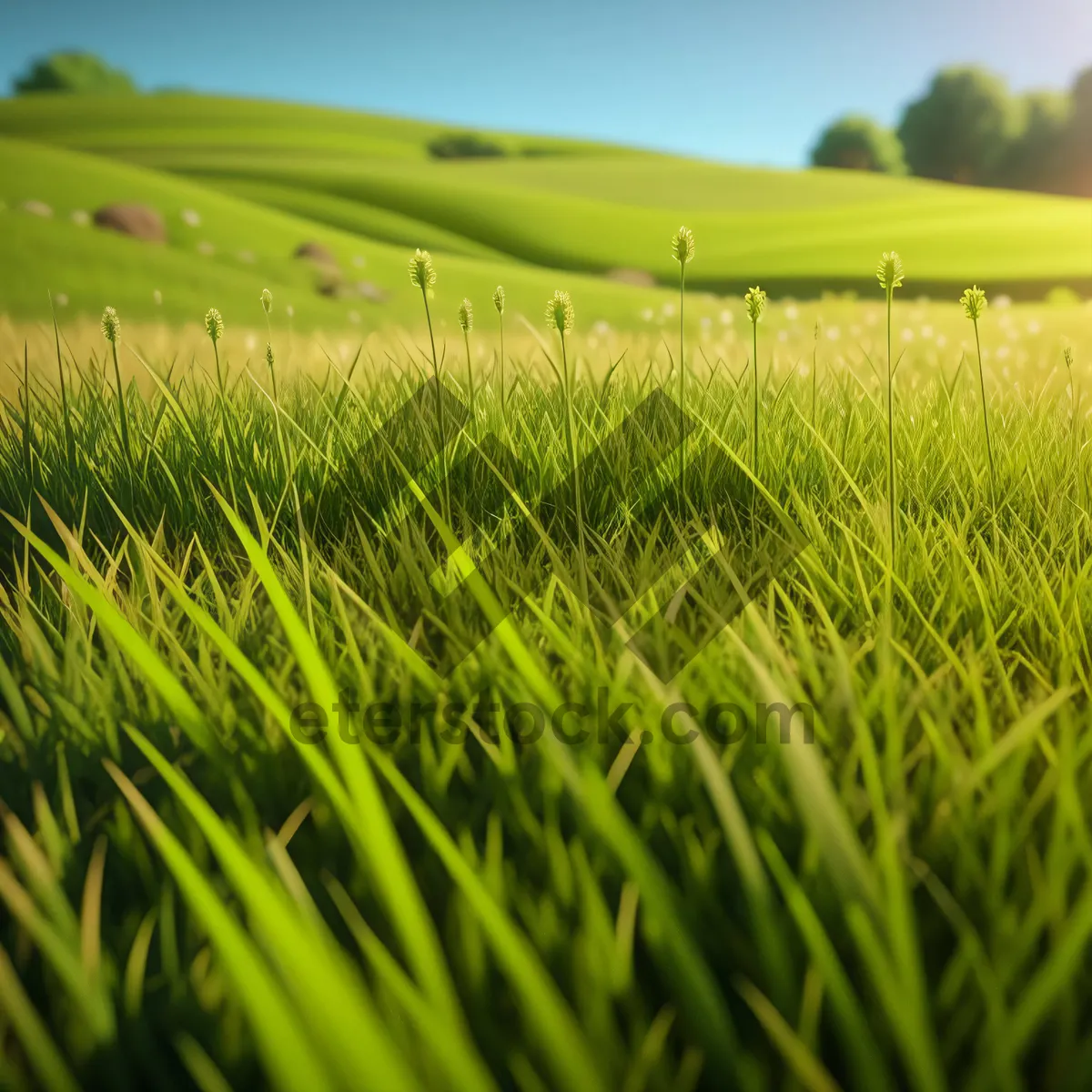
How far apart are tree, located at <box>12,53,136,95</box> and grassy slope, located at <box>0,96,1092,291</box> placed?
10435mm

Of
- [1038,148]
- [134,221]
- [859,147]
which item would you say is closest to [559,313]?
[134,221]

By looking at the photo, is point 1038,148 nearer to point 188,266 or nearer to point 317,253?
point 317,253

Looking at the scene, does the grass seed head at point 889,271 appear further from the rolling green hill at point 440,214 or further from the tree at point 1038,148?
the tree at point 1038,148

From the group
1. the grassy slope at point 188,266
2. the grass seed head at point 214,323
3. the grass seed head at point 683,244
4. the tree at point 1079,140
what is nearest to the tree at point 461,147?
the tree at point 1079,140

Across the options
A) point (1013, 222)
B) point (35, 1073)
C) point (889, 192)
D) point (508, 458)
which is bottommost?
point (35, 1073)

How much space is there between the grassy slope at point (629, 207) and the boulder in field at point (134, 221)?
7929 mm

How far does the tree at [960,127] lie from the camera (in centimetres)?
4331

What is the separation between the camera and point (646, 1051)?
41 centimetres

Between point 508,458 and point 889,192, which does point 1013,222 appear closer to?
point 889,192

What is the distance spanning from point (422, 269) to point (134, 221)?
13.9 m

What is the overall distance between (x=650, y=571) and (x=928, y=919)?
54cm

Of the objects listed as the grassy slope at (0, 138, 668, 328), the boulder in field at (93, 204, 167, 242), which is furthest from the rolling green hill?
the boulder in field at (93, 204, 167, 242)

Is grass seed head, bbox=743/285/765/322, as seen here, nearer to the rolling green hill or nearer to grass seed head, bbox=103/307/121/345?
grass seed head, bbox=103/307/121/345

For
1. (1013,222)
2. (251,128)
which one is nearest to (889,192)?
(1013,222)
